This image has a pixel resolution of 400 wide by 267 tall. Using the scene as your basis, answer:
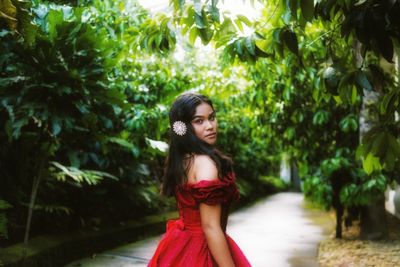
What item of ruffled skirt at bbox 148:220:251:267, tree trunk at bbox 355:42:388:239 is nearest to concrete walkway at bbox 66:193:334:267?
tree trunk at bbox 355:42:388:239

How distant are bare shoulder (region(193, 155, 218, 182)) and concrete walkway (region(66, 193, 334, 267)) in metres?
3.87

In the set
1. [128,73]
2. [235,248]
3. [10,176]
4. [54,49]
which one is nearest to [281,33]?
[235,248]

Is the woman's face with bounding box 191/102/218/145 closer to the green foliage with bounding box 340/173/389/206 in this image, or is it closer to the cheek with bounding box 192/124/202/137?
the cheek with bounding box 192/124/202/137

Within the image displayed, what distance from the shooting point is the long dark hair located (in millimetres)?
2211

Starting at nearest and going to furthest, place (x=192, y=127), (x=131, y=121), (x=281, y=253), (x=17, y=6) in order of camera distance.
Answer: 1. (x=192, y=127)
2. (x=17, y=6)
3. (x=131, y=121)
4. (x=281, y=253)

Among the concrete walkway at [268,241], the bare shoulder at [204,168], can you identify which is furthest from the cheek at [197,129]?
the concrete walkway at [268,241]

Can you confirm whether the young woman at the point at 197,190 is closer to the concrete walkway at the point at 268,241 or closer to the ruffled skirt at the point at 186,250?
the ruffled skirt at the point at 186,250

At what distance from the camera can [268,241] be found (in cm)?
780

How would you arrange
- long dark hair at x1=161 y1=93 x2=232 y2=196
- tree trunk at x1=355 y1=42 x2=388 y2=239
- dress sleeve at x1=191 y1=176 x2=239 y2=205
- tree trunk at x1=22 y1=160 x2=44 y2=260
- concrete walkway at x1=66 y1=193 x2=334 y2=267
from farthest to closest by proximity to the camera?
tree trunk at x1=355 y1=42 x2=388 y2=239 → concrete walkway at x1=66 y1=193 x2=334 y2=267 → tree trunk at x1=22 y1=160 x2=44 y2=260 → long dark hair at x1=161 y1=93 x2=232 y2=196 → dress sleeve at x1=191 y1=176 x2=239 y2=205

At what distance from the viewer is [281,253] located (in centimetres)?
680

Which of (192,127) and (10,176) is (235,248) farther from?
(10,176)

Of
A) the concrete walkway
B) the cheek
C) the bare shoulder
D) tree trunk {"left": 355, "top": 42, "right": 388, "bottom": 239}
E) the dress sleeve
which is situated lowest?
the concrete walkway

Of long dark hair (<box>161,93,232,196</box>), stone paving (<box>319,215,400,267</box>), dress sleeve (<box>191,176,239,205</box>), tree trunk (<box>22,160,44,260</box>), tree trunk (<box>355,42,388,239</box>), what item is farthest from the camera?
tree trunk (<box>355,42,388,239</box>)

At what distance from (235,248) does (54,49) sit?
2972 millimetres
